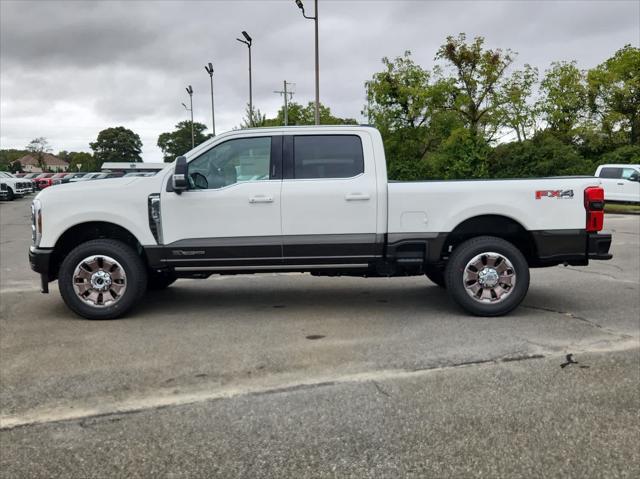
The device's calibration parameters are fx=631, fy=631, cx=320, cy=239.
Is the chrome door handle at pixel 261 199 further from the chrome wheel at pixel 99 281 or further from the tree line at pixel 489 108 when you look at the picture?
the tree line at pixel 489 108

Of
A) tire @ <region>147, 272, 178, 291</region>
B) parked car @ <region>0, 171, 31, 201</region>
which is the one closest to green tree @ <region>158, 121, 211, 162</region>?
parked car @ <region>0, 171, 31, 201</region>

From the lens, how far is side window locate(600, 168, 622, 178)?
25.5m

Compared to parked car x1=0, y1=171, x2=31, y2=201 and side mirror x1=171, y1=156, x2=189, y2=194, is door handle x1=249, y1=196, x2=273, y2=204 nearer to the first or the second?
side mirror x1=171, y1=156, x2=189, y2=194

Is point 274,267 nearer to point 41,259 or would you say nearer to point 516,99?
point 41,259

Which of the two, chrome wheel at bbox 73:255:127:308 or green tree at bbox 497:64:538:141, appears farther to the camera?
Result: green tree at bbox 497:64:538:141

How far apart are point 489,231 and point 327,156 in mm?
1873

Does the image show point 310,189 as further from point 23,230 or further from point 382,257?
point 23,230

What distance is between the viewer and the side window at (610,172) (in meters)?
25.5

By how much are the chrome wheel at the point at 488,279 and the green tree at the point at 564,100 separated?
42407 mm

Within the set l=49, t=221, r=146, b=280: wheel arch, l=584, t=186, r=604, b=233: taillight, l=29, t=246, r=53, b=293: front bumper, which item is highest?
l=584, t=186, r=604, b=233: taillight

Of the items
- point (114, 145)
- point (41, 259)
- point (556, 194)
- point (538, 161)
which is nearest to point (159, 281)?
point (41, 259)

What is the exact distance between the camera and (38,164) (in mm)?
147625

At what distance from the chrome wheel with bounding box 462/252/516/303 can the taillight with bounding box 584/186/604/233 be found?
940 mm

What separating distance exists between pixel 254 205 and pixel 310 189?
1.92 feet
